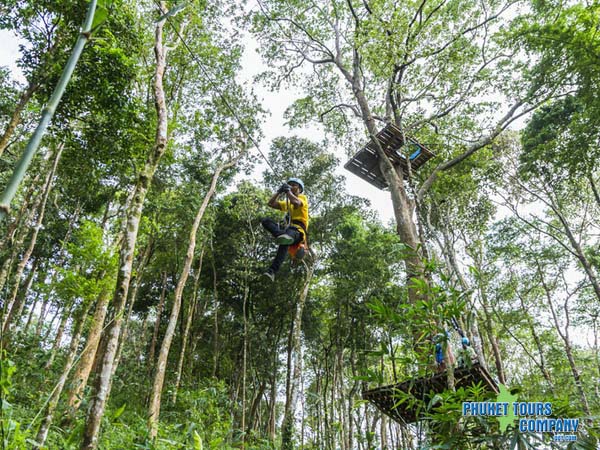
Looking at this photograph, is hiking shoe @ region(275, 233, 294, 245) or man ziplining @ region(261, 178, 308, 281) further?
man ziplining @ region(261, 178, 308, 281)

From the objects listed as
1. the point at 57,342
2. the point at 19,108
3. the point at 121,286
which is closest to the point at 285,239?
the point at 121,286

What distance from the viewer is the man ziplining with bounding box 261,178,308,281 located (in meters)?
4.25

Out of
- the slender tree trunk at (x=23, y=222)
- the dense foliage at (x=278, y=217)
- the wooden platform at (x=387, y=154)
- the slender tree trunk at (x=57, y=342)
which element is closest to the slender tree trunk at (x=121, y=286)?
the dense foliage at (x=278, y=217)

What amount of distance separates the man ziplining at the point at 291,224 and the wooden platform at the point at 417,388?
178 centimetres

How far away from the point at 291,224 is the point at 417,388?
7.37 feet

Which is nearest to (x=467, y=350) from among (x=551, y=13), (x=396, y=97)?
(x=396, y=97)

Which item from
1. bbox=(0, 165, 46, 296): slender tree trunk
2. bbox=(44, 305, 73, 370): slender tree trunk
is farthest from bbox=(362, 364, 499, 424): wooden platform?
bbox=(0, 165, 46, 296): slender tree trunk

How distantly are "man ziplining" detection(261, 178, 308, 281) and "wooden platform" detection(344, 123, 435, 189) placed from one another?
2541mm

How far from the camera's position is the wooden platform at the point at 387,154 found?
6430 mm

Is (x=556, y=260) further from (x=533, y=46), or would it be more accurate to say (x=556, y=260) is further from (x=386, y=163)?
(x=386, y=163)

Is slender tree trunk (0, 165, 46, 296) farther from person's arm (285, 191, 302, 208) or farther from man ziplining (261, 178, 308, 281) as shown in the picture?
person's arm (285, 191, 302, 208)

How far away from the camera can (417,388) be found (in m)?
3.12

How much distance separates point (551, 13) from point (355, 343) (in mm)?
9672

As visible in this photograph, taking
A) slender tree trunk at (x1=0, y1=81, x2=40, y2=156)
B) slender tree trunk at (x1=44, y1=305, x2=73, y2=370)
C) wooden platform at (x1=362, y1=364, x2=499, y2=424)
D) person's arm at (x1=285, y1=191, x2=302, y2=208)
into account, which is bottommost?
wooden platform at (x1=362, y1=364, x2=499, y2=424)
